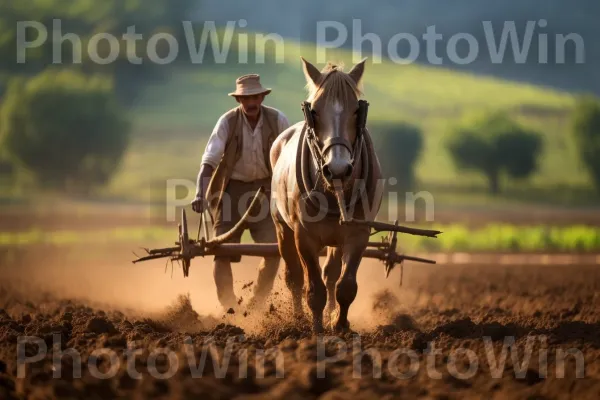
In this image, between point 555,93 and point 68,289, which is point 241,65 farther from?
point 68,289

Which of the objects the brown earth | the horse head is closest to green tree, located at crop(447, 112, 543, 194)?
the brown earth

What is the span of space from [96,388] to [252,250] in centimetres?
438

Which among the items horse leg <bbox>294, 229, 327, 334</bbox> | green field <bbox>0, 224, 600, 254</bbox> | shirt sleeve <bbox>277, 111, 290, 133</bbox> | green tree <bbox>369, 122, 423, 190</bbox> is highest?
green tree <bbox>369, 122, 423, 190</bbox>

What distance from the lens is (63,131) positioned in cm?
7338

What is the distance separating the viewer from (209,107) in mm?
85875

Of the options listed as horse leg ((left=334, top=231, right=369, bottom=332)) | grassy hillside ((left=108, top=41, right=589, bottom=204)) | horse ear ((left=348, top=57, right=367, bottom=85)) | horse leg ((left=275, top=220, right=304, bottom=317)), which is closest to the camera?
horse leg ((left=334, top=231, right=369, bottom=332))

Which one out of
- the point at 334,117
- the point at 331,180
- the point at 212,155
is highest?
the point at 334,117

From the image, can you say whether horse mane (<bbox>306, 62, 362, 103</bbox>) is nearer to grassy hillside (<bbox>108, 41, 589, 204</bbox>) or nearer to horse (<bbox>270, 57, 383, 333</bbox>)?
horse (<bbox>270, 57, 383, 333</bbox>)

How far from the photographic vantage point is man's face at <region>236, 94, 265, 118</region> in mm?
11242

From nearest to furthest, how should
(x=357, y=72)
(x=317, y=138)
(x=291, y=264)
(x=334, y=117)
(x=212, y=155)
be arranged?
(x=334, y=117) → (x=317, y=138) → (x=357, y=72) → (x=291, y=264) → (x=212, y=155)

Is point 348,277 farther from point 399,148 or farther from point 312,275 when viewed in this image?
point 399,148

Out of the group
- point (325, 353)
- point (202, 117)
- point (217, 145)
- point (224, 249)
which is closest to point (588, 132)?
point (202, 117)

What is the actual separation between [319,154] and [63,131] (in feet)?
218

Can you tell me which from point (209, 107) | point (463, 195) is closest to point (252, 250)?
point (463, 195)
